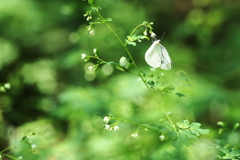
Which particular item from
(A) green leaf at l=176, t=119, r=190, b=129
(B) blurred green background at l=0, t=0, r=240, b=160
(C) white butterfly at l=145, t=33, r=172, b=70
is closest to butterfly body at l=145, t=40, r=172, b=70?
(C) white butterfly at l=145, t=33, r=172, b=70

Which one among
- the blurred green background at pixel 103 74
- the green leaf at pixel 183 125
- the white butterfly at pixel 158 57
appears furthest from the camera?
the blurred green background at pixel 103 74

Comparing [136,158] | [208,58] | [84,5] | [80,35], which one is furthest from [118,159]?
[208,58]

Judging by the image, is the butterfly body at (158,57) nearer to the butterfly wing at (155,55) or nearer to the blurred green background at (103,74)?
the butterfly wing at (155,55)

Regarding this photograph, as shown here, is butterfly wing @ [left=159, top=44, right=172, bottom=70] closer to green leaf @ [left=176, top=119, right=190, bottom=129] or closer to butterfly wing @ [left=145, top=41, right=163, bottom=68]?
butterfly wing @ [left=145, top=41, right=163, bottom=68]

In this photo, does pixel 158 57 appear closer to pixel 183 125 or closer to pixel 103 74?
pixel 183 125

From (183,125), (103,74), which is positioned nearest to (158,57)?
(183,125)

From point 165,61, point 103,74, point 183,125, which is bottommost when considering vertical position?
point 183,125

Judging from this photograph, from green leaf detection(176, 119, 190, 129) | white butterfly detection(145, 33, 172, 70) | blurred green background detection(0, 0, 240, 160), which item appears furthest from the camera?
blurred green background detection(0, 0, 240, 160)

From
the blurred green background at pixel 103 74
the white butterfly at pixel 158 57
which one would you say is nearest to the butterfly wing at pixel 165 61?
the white butterfly at pixel 158 57

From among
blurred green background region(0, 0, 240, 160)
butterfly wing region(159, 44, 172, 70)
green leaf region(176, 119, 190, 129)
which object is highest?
Answer: blurred green background region(0, 0, 240, 160)
